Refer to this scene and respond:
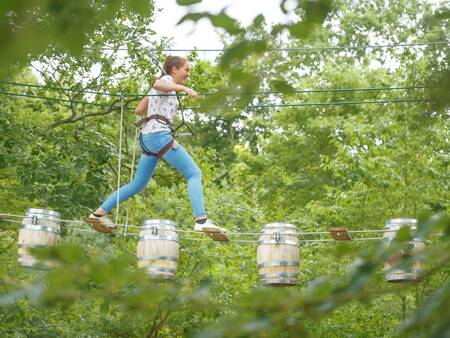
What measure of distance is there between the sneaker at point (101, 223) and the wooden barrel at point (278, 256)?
126 cm

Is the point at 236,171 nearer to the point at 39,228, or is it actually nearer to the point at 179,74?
the point at 39,228

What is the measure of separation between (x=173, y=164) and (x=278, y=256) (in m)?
1.16

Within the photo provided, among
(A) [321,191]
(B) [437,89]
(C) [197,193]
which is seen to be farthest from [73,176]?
A: (B) [437,89]

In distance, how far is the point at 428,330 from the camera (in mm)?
2074

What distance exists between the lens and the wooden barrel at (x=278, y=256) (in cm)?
895

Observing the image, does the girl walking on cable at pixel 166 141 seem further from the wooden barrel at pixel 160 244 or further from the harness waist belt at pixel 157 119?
the wooden barrel at pixel 160 244

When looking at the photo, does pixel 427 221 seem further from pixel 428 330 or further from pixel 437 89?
pixel 437 89

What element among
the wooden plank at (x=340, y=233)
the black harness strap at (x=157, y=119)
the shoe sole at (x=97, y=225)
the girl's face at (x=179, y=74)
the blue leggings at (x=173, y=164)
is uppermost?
the girl's face at (x=179, y=74)

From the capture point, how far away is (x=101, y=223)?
859 centimetres

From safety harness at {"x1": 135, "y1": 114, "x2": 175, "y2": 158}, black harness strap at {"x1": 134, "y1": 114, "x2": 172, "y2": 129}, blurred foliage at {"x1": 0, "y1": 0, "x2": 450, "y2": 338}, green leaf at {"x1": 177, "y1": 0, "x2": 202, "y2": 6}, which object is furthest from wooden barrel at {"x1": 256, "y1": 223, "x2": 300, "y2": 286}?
green leaf at {"x1": 177, "y1": 0, "x2": 202, "y2": 6}

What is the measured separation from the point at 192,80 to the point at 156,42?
0.75 m

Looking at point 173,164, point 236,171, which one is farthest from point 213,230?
point 236,171

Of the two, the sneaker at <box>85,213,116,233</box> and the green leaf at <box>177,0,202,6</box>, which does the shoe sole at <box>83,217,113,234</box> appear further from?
the green leaf at <box>177,0,202,6</box>

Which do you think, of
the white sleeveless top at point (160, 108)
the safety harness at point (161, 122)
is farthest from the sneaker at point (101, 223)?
the white sleeveless top at point (160, 108)
